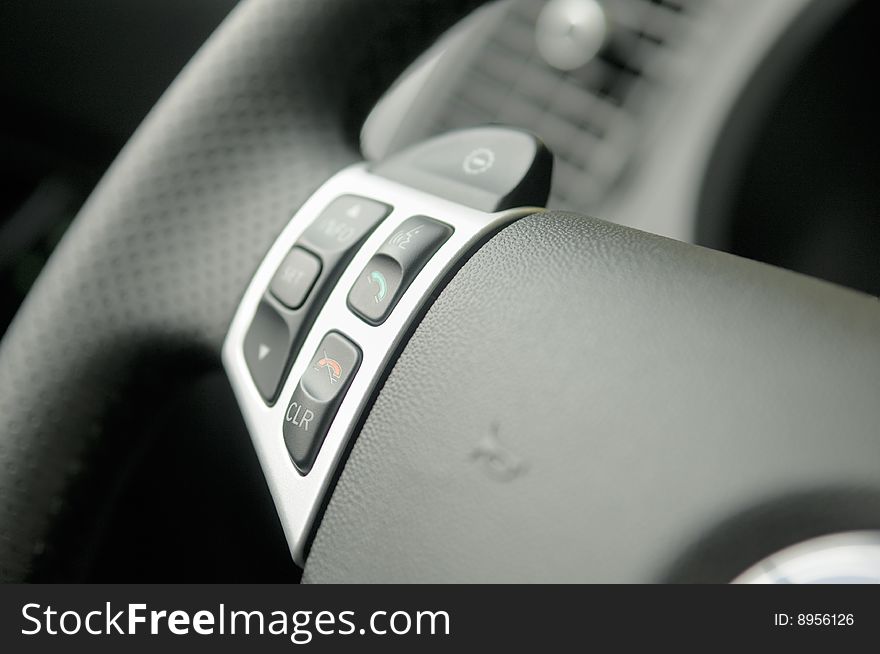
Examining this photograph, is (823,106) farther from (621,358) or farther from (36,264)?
(36,264)

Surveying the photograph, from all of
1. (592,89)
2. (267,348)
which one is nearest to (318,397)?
(267,348)

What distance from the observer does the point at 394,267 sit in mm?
440

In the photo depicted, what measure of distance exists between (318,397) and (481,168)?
0.15 metres

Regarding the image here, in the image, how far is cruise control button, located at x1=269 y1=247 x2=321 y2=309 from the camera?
472 mm

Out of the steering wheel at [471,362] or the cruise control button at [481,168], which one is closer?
the steering wheel at [471,362]

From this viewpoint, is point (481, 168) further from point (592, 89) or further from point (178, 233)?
point (592, 89)

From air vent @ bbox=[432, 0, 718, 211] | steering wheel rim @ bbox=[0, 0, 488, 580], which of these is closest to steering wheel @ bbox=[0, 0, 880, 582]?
steering wheel rim @ bbox=[0, 0, 488, 580]

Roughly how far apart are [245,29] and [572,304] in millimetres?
269

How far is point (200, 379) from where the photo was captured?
0.56 metres

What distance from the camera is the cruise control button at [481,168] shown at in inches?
18.2

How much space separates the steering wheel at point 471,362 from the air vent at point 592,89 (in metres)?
0.24

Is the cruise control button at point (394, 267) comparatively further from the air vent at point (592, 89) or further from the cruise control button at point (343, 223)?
the air vent at point (592, 89)

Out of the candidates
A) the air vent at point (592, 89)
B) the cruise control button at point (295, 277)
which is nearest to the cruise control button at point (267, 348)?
the cruise control button at point (295, 277)

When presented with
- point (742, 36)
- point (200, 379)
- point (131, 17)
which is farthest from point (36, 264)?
point (742, 36)
